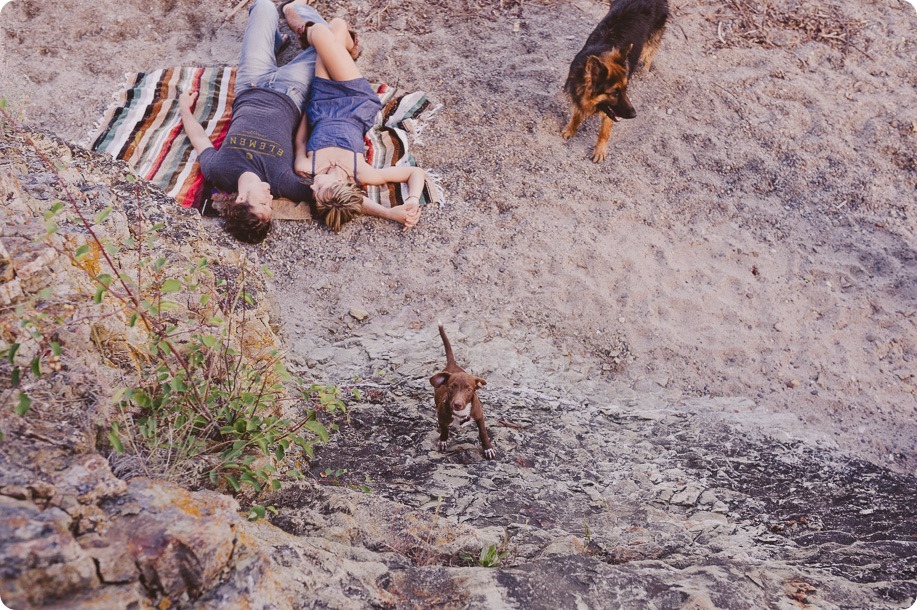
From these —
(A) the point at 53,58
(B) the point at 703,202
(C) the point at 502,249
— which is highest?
(A) the point at 53,58

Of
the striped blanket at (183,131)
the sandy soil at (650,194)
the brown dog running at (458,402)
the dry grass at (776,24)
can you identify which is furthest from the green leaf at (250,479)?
the dry grass at (776,24)

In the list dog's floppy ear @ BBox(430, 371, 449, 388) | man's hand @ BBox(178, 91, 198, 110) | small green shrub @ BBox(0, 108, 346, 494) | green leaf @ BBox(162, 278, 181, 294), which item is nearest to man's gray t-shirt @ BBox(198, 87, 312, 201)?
man's hand @ BBox(178, 91, 198, 110)

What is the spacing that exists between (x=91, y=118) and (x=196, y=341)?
13.6 feet

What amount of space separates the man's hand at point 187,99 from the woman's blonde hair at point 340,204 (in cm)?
→ 175

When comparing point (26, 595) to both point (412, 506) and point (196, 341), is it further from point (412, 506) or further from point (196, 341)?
point (412, 506)

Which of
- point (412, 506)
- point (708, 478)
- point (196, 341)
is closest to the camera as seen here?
point (196, 341)

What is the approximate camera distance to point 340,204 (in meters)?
4.74

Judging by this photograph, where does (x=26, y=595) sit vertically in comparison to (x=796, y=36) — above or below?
below

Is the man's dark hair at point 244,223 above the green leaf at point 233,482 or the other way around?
the other way around

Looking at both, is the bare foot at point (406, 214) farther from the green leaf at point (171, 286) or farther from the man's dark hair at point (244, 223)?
the green leaf at point (171, 286)

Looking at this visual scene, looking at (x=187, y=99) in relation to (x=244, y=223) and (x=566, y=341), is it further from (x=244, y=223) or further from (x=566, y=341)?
(x=566, y=341)

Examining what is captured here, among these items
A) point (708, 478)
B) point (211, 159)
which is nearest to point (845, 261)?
point (708, 478)

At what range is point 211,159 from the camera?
4875 millimetres

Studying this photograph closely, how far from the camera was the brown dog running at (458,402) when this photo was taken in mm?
3178
